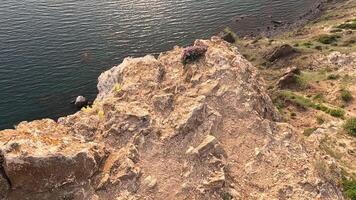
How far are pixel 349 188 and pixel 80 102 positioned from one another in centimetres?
5317

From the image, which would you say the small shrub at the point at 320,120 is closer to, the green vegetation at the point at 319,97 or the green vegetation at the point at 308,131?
the green vegetation at the point at 308,131

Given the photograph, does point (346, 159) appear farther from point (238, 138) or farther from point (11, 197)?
point (11, 197)

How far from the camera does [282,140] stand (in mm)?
38844

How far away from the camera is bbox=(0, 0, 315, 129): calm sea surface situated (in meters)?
81.6

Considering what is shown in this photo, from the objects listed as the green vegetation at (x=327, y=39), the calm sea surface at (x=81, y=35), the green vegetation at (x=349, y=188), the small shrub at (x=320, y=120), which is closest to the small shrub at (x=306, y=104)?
the small shrub at (x=320, y=120)

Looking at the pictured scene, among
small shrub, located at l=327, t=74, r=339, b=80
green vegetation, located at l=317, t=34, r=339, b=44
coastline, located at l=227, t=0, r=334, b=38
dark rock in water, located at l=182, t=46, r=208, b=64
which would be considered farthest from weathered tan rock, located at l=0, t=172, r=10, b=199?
coastline, located at l=227, t=0, r=334, b=38

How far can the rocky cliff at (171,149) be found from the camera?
31422mm

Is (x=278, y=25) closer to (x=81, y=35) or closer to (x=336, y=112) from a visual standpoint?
(x=81, y=35)

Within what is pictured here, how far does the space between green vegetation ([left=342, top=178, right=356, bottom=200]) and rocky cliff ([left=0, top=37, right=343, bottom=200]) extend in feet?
5.41

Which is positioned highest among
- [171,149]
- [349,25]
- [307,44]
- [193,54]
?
[193,54]

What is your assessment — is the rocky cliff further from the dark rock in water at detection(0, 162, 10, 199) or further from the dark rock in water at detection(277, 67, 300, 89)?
the dark rock in water at detection(277, 67, 300, 89)

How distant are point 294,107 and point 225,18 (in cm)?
5660

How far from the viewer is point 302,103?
59.5 m

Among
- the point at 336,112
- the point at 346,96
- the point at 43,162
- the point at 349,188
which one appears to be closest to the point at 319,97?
the point at 346,96
